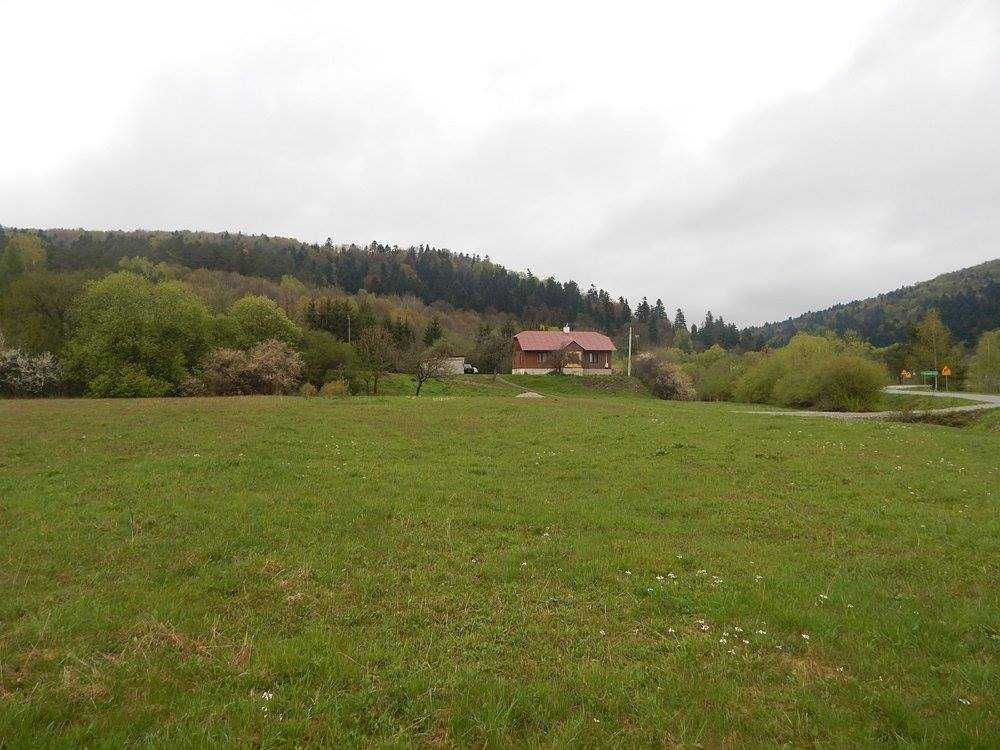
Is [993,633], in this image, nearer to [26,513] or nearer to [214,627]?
[214,627]

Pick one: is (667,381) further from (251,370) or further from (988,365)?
(251,370)

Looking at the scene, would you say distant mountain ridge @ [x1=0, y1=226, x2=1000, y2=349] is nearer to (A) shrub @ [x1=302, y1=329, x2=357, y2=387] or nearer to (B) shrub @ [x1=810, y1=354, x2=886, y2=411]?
(A) shrub @ [x1=302, y1=329, x2=357, y2=387]

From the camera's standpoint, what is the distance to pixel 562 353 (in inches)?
3708

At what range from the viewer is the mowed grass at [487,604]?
14.6 feet

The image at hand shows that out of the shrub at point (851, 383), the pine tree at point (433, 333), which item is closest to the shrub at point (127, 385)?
the pine tree at point (433, 333)

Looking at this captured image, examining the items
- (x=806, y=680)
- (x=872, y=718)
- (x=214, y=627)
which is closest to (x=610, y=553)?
(x=806, y=680)

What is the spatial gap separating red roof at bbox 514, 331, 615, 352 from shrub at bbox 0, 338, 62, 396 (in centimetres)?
6824

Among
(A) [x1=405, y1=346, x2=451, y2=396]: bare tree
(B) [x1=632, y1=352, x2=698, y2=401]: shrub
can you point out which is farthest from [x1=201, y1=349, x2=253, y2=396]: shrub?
(B) [x1=632, y1=352, x2=698, y2=401]: shrub

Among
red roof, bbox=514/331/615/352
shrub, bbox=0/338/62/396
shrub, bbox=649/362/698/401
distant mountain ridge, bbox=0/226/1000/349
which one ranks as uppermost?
distant mountain ridge, bbox=0/226/1000/349

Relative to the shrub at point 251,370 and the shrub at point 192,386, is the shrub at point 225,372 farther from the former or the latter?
the shrub at point 192,386

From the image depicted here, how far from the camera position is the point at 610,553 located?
28.8 feet

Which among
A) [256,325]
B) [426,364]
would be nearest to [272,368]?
[256,325]

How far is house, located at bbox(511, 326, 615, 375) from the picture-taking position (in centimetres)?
9481

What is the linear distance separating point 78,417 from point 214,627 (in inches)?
884
